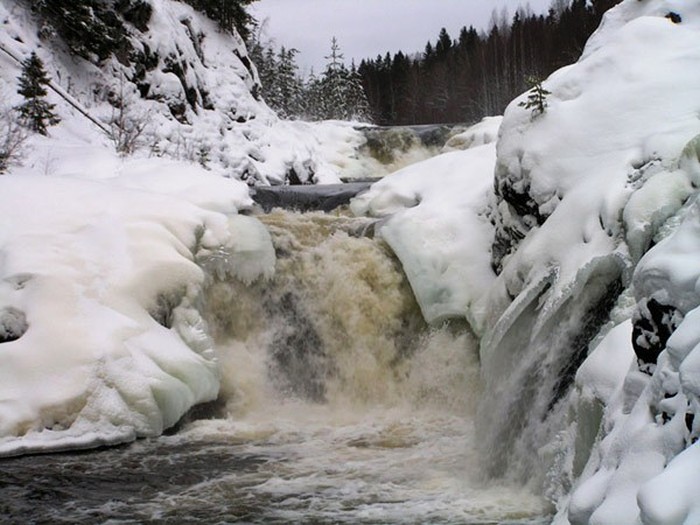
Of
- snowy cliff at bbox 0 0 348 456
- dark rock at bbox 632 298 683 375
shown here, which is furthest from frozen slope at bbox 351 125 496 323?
dark rock at bbox 632 298 683 375

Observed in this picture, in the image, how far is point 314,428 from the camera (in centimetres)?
599

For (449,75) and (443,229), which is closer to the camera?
(443,229)

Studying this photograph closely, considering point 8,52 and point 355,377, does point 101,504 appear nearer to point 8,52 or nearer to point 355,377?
point 355,377

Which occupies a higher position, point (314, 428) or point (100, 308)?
point (100, 308)

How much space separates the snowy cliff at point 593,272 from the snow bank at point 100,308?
7.07 ft

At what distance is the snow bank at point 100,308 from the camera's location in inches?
207

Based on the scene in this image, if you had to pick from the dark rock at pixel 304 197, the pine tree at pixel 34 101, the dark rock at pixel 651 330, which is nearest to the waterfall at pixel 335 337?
the dark rock at pixel 304 197

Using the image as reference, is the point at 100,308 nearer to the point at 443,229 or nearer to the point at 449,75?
the point at 443,229

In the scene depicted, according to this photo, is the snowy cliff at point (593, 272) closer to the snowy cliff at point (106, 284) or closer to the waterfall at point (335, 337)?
the waterfall at point (335, 337)

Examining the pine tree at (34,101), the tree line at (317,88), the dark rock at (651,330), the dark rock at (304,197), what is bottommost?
the dark rock at (651,330)

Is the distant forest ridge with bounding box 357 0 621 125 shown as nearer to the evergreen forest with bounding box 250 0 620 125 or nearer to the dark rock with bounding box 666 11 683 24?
the evergreen forest with bounding box 250 0 620 125

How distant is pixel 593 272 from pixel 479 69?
3309 centimetres

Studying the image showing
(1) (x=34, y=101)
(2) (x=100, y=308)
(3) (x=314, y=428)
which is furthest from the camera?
(1) (x=34, y=101)

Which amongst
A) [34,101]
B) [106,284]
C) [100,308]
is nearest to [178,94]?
[34,101]
